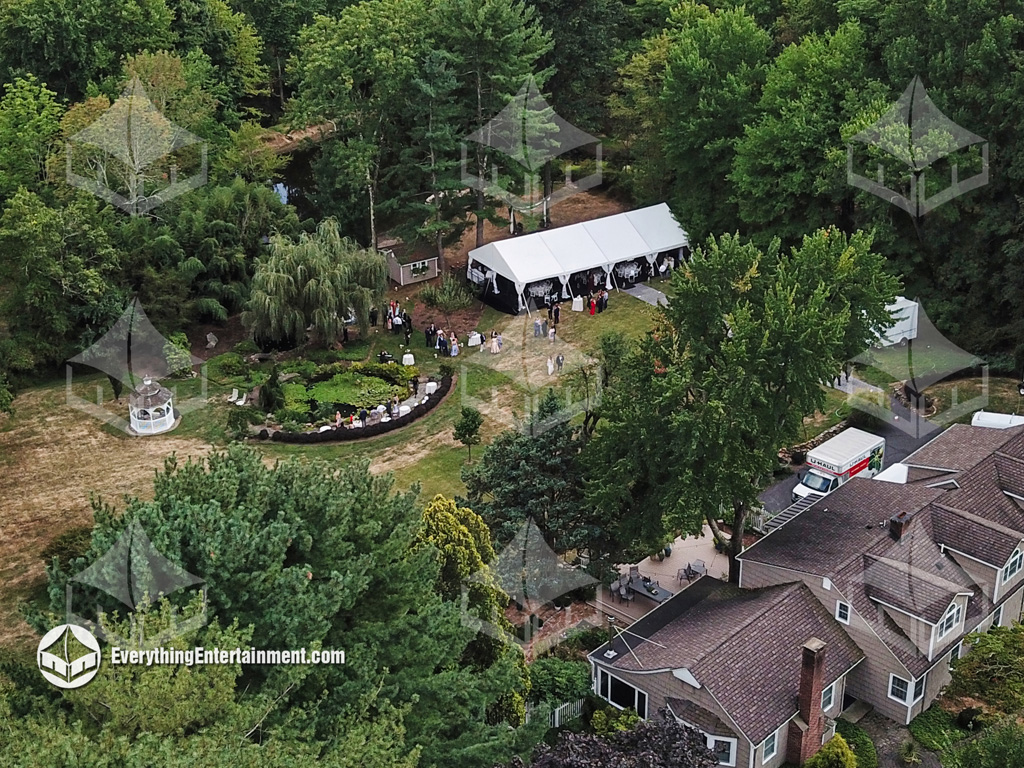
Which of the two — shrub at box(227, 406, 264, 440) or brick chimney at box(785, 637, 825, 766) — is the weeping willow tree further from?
brick chimney at box(785, 637, 825, 766)

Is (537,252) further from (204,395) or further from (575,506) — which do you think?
(575,506)

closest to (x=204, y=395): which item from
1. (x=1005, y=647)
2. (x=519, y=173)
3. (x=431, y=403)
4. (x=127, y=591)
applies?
(x=431, y=403)

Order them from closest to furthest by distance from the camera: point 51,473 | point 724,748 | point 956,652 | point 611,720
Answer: point 724,748
point 611,720
point 956,652
point 51,473

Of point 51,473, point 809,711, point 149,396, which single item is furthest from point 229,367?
point 809,711

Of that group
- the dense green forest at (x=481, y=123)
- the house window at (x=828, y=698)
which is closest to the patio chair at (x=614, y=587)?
the house window at (x=828, y=698)

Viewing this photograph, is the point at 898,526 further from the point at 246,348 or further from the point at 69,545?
the point at 246,348
